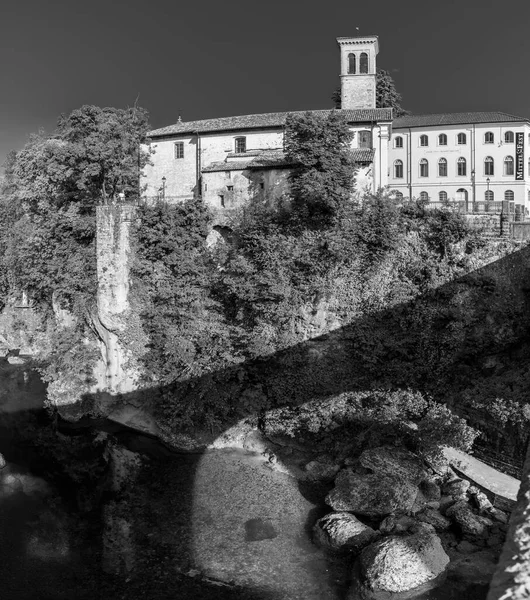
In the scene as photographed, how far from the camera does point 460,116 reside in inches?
1432

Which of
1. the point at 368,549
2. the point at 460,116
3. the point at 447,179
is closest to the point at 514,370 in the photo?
the point at 368,549

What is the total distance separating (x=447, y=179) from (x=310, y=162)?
19.0 metres

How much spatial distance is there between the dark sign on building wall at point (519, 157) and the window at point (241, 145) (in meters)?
18.5

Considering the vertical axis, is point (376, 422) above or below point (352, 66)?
below

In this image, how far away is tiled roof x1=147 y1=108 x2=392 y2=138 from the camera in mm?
26250

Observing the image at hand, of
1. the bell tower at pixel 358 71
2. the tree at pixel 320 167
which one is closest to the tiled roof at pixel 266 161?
the tree at pixel 320 167

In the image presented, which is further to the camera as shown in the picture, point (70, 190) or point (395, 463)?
point (70, 190)

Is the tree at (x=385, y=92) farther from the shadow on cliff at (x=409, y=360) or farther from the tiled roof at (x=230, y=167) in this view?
the shadow on cliff at (x=409, y=360)

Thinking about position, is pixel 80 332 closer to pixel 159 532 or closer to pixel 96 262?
pixel 96 262

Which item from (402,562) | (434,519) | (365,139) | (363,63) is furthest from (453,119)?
(402,562)

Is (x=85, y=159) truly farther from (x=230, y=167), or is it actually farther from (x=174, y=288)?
(x=174, y=288)

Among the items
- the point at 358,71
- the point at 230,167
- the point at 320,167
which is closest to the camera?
the point at 320,167

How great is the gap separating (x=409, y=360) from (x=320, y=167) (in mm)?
7923

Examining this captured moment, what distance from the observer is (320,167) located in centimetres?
2036
